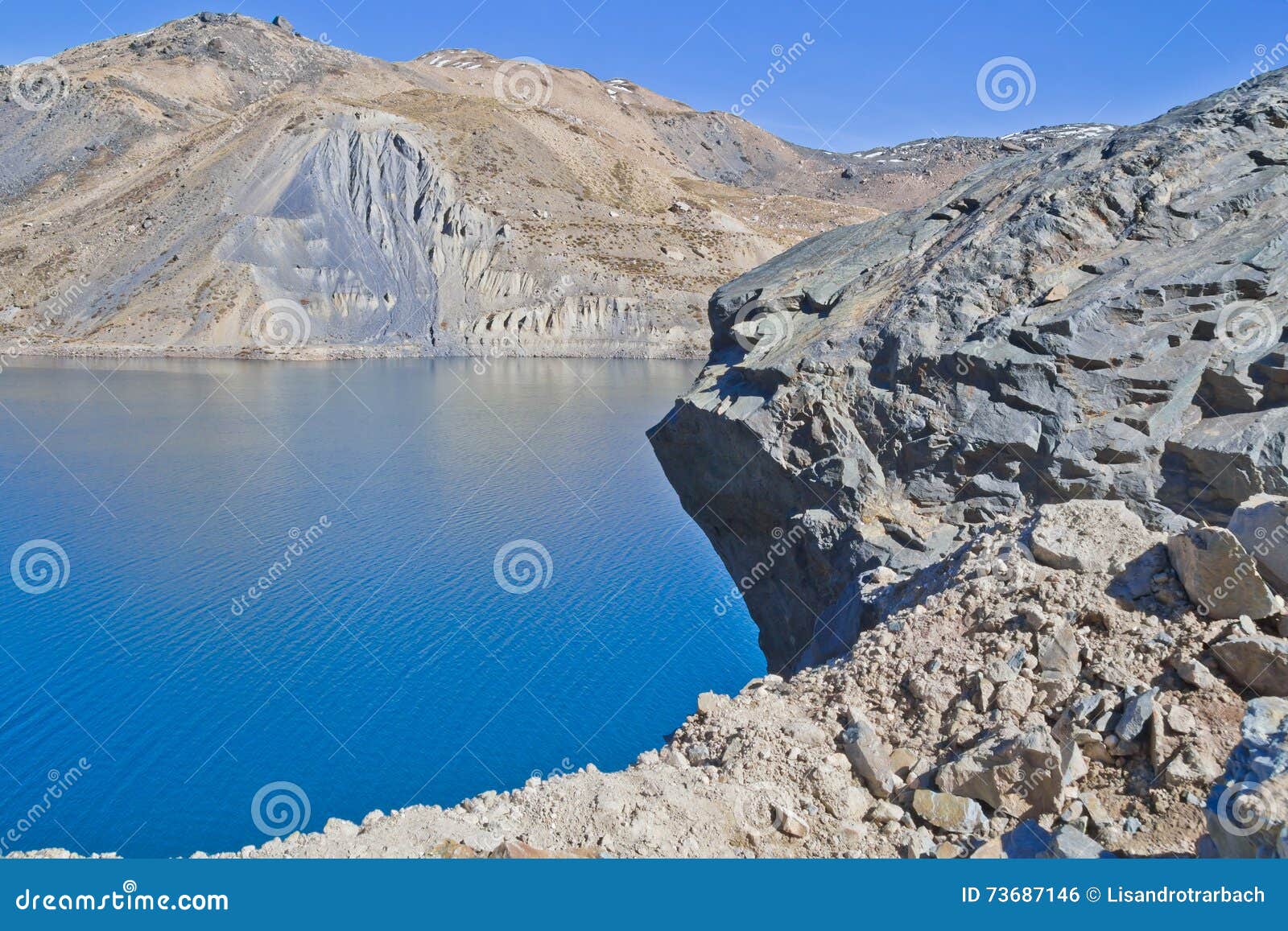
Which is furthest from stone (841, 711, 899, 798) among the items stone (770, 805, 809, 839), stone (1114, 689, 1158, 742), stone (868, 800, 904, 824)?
stone (1114, 689, 1158, 742)

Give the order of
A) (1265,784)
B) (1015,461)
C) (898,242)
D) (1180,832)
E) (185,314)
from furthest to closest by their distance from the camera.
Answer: (185,314)
(898,242)
(1015,461)
(1180,832)
(1265,784)

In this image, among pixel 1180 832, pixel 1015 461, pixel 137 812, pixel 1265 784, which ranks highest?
pixel 1015 461

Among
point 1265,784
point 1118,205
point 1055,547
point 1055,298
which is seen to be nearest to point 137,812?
point 1055,547

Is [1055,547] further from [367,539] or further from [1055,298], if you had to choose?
[367,539]

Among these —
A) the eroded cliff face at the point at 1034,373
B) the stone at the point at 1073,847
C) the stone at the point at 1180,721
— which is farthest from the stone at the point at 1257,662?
the eroded cliff face at the point at 1034,373

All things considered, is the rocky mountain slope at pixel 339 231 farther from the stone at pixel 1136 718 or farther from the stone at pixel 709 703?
the stone at pixel 1136 718

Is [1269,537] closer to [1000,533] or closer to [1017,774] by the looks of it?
[1017,774]

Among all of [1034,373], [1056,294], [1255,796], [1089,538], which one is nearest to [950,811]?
[1255,796]
